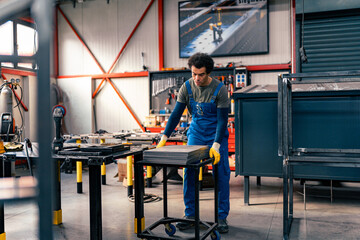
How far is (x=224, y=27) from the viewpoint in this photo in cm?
693

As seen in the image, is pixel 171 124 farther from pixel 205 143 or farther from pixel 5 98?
pixel 5 98

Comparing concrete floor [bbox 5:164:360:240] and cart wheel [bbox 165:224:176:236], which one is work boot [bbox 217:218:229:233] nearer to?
concrete floor [bbox 5:164:360:240]

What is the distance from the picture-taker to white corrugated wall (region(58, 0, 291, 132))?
296 inches

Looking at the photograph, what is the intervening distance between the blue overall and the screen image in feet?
14.8

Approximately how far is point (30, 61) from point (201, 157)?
173 cm

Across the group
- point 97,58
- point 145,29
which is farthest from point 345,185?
point 97,58

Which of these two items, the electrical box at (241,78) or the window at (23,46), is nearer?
the window at (23,46)

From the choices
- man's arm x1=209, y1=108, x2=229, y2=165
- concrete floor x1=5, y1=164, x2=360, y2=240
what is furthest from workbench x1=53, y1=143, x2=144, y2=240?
man's arm x1=209, y1=108, x2=229, y2=165

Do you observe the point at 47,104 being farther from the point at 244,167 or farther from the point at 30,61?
the point at 244,167

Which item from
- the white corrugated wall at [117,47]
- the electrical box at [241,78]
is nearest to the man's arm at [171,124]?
the electrical box at [241,78]

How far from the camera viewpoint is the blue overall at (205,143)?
2674mm

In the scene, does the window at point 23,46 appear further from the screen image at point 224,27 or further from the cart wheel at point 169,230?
the screen image at point 224,27

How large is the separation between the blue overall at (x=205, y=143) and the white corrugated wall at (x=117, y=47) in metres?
Answer: 4.54

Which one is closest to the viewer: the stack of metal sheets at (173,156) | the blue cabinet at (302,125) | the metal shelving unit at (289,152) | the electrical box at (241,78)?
the stack of metal sheets at (173,156)
